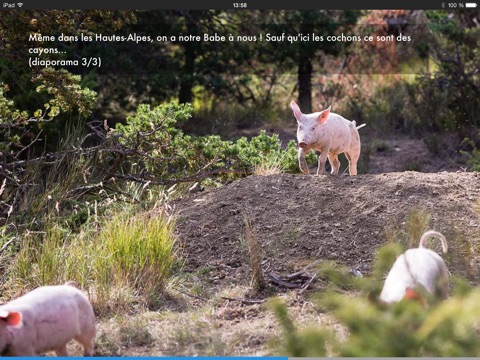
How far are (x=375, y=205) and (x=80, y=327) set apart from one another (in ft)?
10.2

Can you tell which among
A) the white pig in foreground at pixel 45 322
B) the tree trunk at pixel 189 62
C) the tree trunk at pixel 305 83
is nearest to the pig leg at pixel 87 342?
the white pig in foreground at pixel 45 322

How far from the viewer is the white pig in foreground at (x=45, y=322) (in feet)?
13.9

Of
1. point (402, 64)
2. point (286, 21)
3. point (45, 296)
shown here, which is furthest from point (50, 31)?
point (402, 64)

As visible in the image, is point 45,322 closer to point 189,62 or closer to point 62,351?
point 62,351

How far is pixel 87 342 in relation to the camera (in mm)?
4582

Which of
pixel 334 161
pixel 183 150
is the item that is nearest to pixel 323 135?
pixel 334 161

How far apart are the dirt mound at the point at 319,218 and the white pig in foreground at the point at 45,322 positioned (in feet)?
6.10

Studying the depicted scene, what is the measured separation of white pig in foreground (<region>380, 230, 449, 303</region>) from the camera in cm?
421

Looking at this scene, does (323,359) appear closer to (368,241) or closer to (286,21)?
(368,241)

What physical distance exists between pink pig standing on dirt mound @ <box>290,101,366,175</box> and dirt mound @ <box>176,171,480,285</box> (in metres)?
0.35

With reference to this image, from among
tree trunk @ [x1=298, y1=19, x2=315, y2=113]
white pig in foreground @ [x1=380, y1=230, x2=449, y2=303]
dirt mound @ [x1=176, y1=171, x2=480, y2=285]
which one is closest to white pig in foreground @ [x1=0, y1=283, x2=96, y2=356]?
white pig in foreground @ [x1=380, y1=230, x2=449, y2=303]

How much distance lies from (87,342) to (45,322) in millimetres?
327

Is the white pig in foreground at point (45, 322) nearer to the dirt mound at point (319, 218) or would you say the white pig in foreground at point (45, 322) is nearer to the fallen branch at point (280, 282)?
the fallen branch at point (280, 282)

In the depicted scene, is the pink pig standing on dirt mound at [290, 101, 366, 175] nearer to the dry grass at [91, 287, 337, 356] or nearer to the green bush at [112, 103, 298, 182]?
the green bush at [112, 103, 298, 182]
